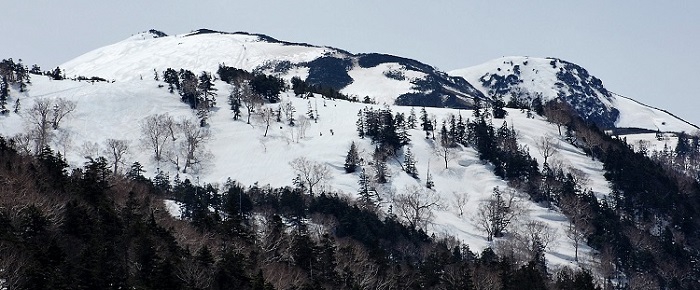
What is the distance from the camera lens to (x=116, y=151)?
130375mm

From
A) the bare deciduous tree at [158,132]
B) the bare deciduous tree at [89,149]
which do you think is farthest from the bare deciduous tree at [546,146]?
the bare deciduous tree at [89,149]

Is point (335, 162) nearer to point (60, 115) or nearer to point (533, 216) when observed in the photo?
point (533, 216)

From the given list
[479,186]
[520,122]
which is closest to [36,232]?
[479,186]

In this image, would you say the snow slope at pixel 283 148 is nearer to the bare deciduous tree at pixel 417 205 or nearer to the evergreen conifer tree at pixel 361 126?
the evergreen conifer tree at pixel 361 126

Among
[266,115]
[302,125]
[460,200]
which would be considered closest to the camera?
[460,200]

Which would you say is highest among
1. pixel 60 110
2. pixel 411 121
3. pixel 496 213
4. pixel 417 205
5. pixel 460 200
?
pixel 60 110

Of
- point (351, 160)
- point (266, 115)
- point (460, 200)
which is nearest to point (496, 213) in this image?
point (460, 200)

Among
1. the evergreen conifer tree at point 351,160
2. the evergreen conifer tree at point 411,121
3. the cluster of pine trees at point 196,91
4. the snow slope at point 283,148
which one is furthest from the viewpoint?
the evergreen conifer tree at point 411,121

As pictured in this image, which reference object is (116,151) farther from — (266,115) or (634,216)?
(634,216)

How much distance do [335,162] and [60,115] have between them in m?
64.7

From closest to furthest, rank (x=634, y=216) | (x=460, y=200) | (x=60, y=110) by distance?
1. (x=460, y=200)
2. (x=634, y=216)
3. (x=60, y=110)

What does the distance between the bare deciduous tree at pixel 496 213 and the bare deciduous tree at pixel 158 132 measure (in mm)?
69462

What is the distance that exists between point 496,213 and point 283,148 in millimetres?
51122

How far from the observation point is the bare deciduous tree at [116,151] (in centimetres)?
12325
